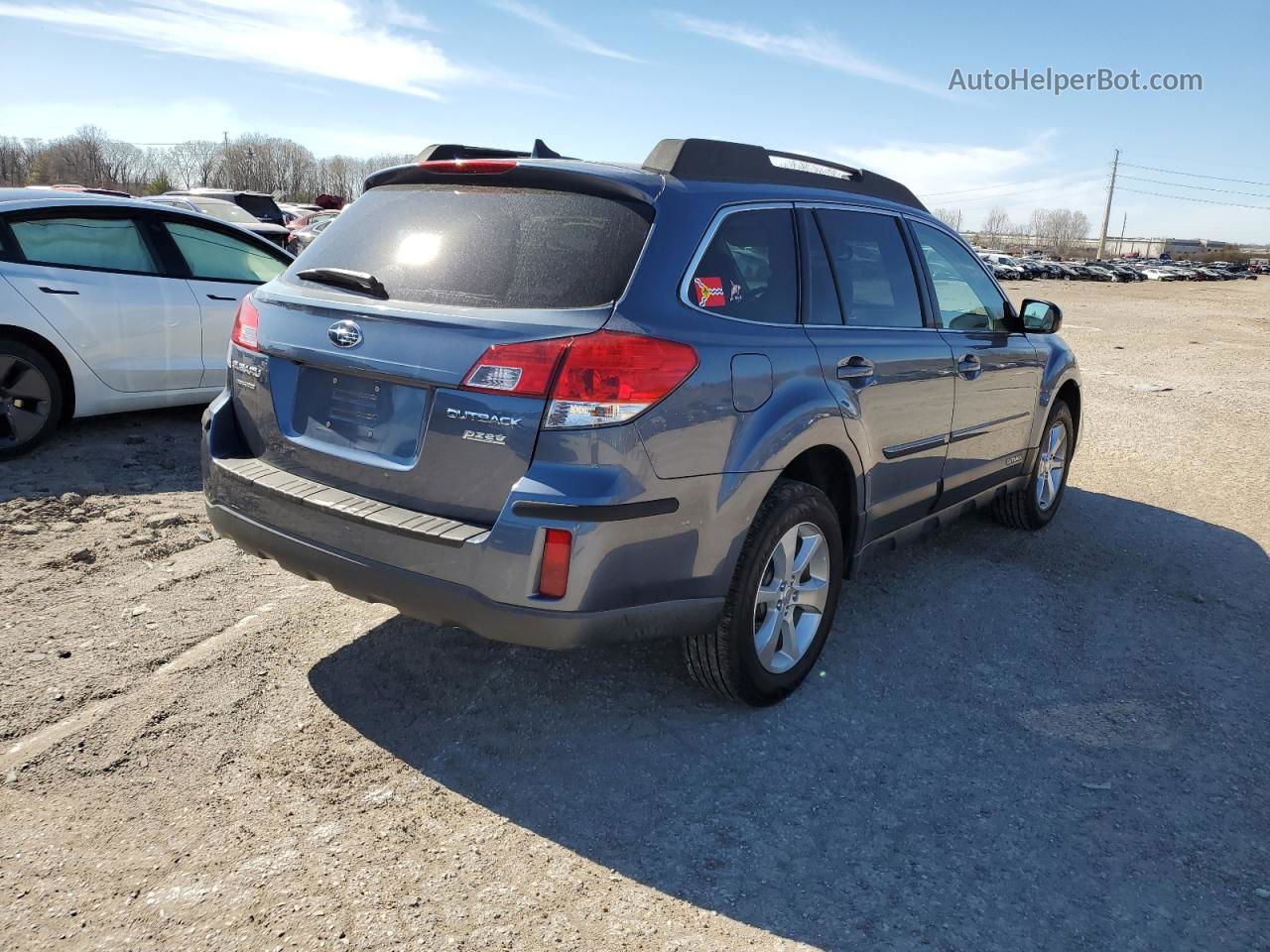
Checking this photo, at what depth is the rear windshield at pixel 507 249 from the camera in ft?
9.53

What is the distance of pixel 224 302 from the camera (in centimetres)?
675

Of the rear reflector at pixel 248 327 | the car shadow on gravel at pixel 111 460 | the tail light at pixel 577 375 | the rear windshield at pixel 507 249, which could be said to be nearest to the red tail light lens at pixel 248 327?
the rear reflector at pixel 248 327

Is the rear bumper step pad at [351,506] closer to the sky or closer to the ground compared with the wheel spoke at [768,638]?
closer to the sky

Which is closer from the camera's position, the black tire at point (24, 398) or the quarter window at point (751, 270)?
the quarter window at point (751, 270)

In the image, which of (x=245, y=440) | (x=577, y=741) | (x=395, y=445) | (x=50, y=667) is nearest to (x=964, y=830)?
(x=577, y=741)

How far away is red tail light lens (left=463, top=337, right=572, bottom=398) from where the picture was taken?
A: 2736 mm

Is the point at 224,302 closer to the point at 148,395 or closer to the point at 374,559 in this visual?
the point at 148,395

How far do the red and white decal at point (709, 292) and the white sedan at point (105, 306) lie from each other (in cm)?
457

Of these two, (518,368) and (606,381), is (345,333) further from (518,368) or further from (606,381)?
(606,381)

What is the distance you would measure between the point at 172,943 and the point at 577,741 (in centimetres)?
133

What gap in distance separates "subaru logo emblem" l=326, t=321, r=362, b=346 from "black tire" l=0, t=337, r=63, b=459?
12.3ft

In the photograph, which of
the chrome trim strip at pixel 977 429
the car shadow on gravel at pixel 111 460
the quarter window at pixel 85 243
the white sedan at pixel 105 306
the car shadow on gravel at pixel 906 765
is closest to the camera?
the car shadow on gravel at pixel 906 765

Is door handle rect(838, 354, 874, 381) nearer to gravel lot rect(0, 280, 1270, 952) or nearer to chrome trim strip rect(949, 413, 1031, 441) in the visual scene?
chrome trim strip rect(949, 413, 1031, 441)

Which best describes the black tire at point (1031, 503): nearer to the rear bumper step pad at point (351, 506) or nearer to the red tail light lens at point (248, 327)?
the rear bumper step pad at point (351, 506)
